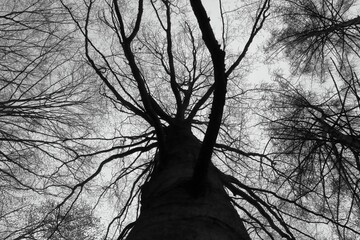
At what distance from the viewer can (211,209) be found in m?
1.06

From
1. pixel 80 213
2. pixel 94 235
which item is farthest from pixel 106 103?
pixel 94 235

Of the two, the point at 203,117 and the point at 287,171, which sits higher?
the point at 203,117

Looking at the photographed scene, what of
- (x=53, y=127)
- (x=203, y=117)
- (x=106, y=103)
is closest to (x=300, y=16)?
(x=203, y=117)

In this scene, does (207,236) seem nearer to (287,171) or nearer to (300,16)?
(287,171)

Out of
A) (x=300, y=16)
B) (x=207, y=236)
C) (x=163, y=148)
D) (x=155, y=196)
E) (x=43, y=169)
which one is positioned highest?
(x=300, y=16)

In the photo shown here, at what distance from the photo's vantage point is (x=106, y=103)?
12.2ft

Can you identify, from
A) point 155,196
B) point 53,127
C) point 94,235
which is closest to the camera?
point 155,196

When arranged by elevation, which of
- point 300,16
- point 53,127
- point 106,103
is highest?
point 300,16

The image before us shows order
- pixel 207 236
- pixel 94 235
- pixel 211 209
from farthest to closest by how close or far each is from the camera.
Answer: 1. pixel 94 235
2. pixel 211 209
3. pixel 207 236

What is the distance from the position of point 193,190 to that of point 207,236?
244mm

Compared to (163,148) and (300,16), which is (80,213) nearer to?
(163,148)

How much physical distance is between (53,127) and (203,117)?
78.9 inches

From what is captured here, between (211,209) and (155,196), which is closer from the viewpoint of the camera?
(211,209)

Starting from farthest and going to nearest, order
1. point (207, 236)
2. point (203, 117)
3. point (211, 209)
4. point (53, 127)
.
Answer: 1. point (203, 117)
2. point (53, 127)
3. point (211, 209)
4. point (207, 236)
